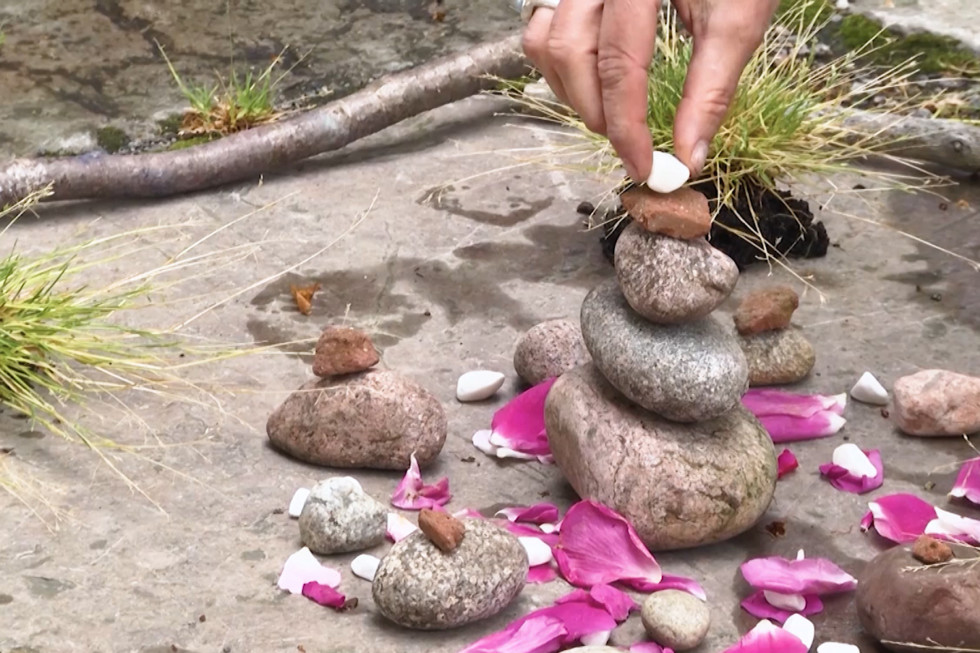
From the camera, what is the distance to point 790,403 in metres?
3.23

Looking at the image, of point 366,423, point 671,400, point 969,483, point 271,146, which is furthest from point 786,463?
point 271,146

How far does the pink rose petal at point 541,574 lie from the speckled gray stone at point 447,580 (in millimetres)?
150

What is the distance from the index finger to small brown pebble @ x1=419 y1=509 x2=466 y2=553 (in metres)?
0.78

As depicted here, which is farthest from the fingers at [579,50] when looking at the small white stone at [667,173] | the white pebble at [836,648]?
the white pebble at [836,648]

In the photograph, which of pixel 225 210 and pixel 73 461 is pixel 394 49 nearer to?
pixel 225 210

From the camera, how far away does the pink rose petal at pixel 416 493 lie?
2.89m

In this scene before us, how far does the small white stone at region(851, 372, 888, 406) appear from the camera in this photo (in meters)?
3.28

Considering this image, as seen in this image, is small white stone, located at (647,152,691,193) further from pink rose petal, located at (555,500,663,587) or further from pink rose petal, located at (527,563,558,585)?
pink rose petal, located at (527,563,558,585)

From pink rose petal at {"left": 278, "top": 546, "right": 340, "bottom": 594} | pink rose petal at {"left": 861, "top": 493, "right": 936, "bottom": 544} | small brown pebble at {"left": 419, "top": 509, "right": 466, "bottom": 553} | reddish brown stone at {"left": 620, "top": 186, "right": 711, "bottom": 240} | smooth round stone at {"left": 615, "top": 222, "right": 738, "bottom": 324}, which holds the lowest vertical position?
pink rose petal at {"left": 861, "top": 493, "right": 936, "bottom": 544}

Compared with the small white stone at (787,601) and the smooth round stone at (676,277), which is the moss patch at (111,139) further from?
the small white stone at (787,601)

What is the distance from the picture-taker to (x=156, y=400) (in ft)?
10.8

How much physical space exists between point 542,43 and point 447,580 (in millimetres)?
1100

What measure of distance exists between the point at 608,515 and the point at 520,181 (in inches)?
89.7

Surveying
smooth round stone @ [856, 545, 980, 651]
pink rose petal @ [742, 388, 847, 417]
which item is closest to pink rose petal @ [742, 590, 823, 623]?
smooth round stone @ [856, 545, 980, 651]
